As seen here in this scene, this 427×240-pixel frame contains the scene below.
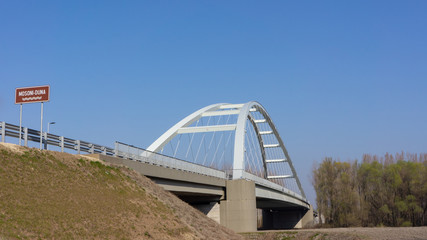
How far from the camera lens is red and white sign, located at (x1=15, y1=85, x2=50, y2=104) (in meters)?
24.5

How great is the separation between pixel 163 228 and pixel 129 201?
2.05 meters

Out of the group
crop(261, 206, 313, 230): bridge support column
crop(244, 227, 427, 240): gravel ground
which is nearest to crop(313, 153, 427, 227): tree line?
crop(261, 206, 313, 230): bridge support column

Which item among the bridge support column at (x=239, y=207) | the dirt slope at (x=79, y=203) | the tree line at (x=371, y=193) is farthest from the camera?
the tree line at (x=371, y=193)

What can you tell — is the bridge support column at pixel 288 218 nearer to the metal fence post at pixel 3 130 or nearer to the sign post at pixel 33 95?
the sign post at pixel 33 95

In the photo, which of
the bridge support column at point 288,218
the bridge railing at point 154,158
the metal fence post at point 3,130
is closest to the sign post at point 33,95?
the metal fence post at point 3,130

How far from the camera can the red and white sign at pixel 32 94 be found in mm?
24517

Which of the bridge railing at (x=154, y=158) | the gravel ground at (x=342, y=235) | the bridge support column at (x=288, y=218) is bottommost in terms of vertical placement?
the bridge support column at (x=288, y=218)

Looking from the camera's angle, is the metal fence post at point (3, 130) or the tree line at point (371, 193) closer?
the metal fence post at point (3, 130)

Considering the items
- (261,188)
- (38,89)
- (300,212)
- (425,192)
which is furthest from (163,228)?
(300,212)

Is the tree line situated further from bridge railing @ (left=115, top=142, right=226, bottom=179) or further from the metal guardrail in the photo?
the metal guardrail

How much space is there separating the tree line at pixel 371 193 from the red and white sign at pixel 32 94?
5797cm

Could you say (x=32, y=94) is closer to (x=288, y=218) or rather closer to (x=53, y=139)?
(x=53, y=139)

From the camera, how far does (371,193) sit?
7494 cm

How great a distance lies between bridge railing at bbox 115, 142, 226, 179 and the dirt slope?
236cm
